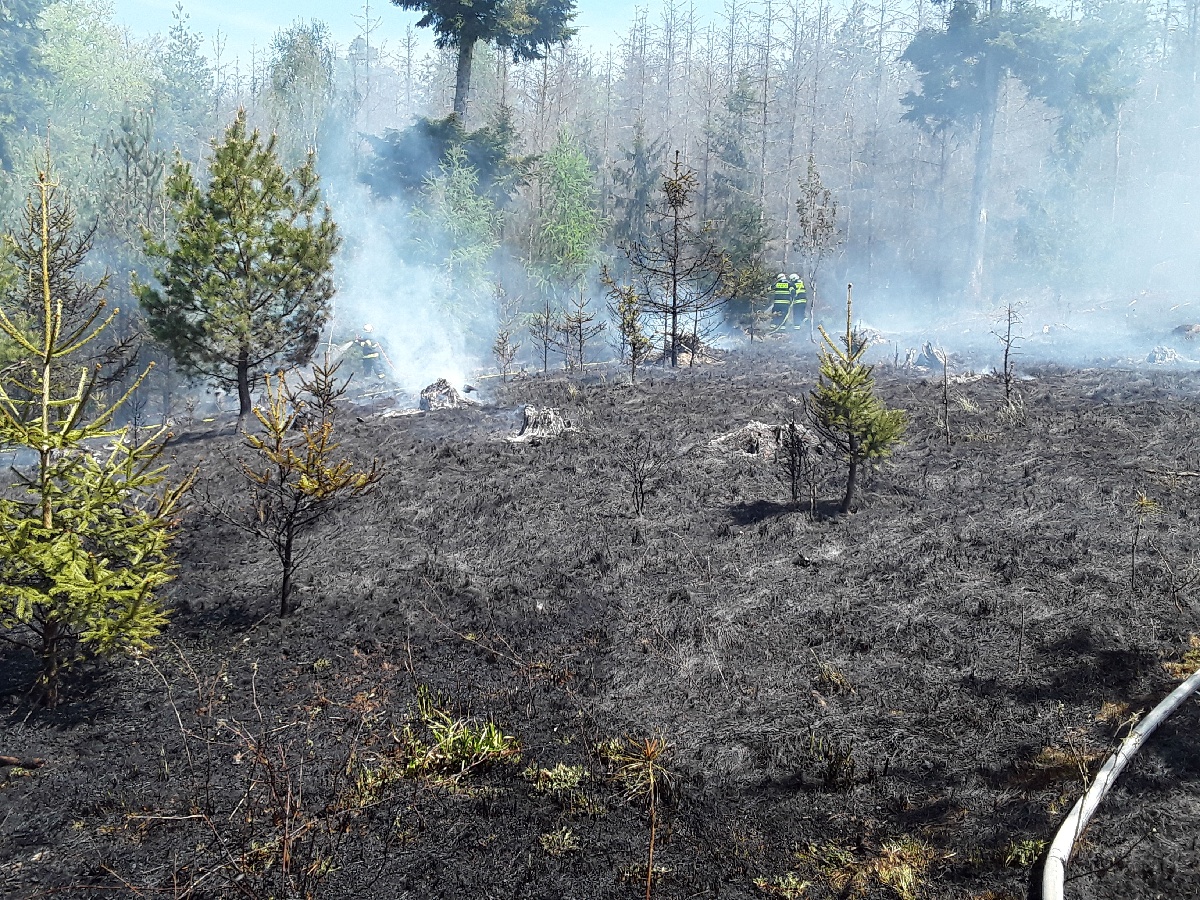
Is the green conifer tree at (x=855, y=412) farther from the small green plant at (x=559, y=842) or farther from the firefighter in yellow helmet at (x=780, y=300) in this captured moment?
the firefighter in yellow helmet at (x=780, y=300)

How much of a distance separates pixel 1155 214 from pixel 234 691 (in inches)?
2301

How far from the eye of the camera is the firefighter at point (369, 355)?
100ft

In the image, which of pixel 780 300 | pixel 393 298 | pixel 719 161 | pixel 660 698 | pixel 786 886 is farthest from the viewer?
pixel 719 161

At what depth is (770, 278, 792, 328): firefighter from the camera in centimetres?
3695

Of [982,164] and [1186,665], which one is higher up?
[982,164]

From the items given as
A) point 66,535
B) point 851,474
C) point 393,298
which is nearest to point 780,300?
point 393,298

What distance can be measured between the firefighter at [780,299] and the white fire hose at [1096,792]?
101 feet

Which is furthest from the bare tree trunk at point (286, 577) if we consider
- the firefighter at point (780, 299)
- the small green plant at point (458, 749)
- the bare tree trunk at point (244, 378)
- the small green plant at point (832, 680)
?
the firefighter at point (780, 299)

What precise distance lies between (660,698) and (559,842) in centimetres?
236

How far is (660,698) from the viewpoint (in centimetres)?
807

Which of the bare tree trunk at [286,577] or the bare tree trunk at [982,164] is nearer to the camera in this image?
the bare tree trunk at [286,577]

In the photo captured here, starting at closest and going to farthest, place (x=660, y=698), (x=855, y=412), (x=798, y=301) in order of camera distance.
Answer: (x=660, y=698) → (x=855, y=412) → (x=798, y=301)

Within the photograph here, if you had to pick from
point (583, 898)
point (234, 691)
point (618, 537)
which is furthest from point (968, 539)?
point (234, 691)

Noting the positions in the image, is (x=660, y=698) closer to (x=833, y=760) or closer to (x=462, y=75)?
(x=833, y=760)
